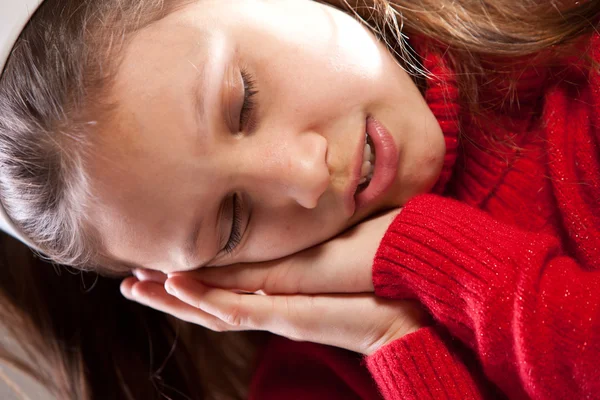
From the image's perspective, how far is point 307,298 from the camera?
1110mm

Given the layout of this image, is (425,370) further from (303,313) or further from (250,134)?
(250,134)

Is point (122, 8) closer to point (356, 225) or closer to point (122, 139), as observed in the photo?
point (122, 139)

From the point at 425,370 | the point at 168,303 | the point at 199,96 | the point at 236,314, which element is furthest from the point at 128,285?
the point at 425,370

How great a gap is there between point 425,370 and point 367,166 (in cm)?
34

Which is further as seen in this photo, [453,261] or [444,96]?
[444,96]

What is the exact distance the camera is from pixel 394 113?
3.32 feet

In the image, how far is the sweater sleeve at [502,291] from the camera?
2.74ft

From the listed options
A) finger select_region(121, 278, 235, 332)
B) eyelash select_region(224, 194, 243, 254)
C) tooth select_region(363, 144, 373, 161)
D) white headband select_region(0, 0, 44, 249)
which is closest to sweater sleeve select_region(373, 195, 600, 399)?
tooth select_region(363, 144, 373, 161)

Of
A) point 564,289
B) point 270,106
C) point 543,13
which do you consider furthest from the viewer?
point 543,13

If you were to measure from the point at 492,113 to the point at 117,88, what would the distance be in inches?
25.3

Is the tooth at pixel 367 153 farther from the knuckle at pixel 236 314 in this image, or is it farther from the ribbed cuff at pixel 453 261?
the knuckle at pixel 236 314

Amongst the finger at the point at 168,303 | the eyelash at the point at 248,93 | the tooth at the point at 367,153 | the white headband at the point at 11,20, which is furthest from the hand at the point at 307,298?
the white headband at the point at 11,20

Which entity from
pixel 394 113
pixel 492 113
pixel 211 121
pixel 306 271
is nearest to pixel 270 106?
pixel 211 121

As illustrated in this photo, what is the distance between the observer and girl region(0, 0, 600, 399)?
0.91 meters
